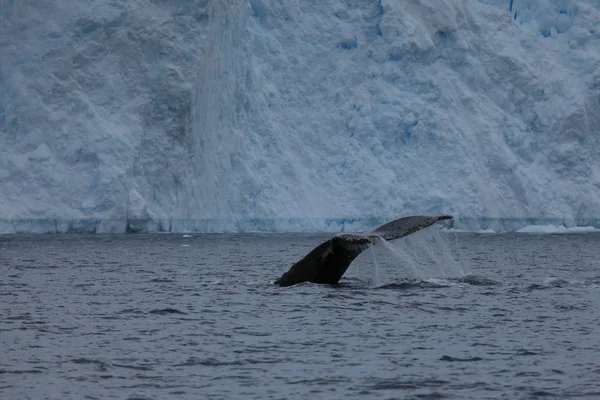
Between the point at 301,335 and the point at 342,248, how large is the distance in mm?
2559

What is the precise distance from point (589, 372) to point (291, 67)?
144ft

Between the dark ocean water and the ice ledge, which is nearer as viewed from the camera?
the dark ocean water

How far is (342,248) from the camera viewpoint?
15.6 meters

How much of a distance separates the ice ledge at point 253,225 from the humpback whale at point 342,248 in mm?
25686

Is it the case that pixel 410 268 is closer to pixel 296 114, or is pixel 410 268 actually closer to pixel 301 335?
pixel 301 335

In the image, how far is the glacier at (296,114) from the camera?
4312cm

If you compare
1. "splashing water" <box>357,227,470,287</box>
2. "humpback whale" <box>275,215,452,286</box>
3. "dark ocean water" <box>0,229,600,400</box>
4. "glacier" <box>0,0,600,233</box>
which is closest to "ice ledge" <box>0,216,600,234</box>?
"glacier" <box>0,0,600,233</box>

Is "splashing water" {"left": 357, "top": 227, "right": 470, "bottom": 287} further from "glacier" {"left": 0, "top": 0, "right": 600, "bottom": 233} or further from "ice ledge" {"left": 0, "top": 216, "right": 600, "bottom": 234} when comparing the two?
"glacier" {"left": 0, "top": 0, "right": 600, "bottom": 233}

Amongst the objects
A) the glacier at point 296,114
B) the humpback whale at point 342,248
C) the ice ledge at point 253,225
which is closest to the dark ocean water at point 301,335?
the humpback whale at point 342,248

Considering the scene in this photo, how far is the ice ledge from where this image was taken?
42.9 metres

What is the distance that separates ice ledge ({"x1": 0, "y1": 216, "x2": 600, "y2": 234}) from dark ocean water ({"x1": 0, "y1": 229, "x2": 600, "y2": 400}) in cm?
1722

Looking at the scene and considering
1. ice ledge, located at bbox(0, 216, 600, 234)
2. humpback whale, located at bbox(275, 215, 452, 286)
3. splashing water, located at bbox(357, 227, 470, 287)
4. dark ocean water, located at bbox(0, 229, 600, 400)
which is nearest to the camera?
dark ocean water, located at bbox(0, 229, 600, 400)

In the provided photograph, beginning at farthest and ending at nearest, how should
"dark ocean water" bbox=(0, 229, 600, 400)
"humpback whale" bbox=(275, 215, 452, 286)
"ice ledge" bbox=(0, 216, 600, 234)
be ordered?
"ice ledge" bbox=(0, 216, 600, 234), "humpback whale" bbox=(275, 215, 452, 286), "dark ocean water" bbox=(0, 229, 600, 400)

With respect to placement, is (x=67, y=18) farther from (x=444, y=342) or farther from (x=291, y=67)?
(x=444, y=342)
